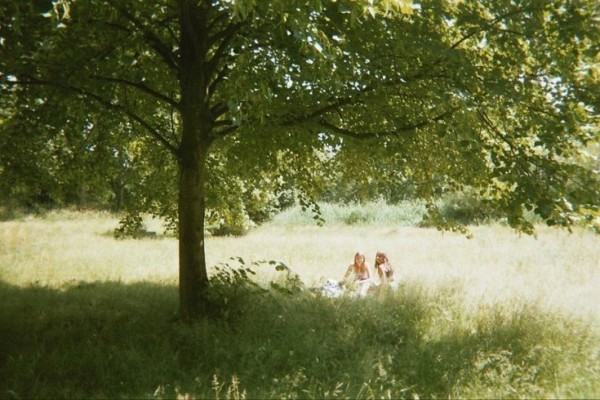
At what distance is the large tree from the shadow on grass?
43.7 inches

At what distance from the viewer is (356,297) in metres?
8.29

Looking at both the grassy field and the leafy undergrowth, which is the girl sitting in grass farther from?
the leafy undergrowth

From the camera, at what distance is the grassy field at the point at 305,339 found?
16.1 ft

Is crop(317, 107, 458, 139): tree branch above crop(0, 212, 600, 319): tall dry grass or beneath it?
above

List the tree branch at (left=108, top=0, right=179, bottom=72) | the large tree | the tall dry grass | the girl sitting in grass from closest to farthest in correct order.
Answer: the large tree → the tree branch at (left=108, top=0, right=179, bottom=72) → the tall dry grass → the girl sitting in grass

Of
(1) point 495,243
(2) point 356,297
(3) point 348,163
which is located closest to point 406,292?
(2) point 356,297

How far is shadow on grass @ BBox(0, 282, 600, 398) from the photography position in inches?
191

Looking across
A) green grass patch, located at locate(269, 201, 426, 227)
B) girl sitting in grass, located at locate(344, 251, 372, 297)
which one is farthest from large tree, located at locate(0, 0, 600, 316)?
green grass patch, located at locate(269, 201, 426, 227)

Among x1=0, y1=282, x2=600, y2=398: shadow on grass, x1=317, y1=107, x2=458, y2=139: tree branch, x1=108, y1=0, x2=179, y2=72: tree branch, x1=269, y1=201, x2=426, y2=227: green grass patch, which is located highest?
x1=108, y1=0, x2=179, y2=72: tree branch

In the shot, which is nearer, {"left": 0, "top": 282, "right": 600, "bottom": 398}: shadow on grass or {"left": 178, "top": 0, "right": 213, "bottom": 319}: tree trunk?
{"left": 0, "top": 282, "right": 600, "bottom": 398}: shadow on grass

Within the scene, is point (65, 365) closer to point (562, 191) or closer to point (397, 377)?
point (397, 377)

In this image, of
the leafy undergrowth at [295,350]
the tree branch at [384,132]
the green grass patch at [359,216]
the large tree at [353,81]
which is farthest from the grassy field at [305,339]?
the green grass patch at [359,216]

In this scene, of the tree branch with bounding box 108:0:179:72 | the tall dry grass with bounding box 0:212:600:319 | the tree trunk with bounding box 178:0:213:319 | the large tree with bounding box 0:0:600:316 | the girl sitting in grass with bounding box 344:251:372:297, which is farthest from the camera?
the girl sitting in grass with bounding box 344:251:372:297

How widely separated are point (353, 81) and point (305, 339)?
A: 11.7 ft
